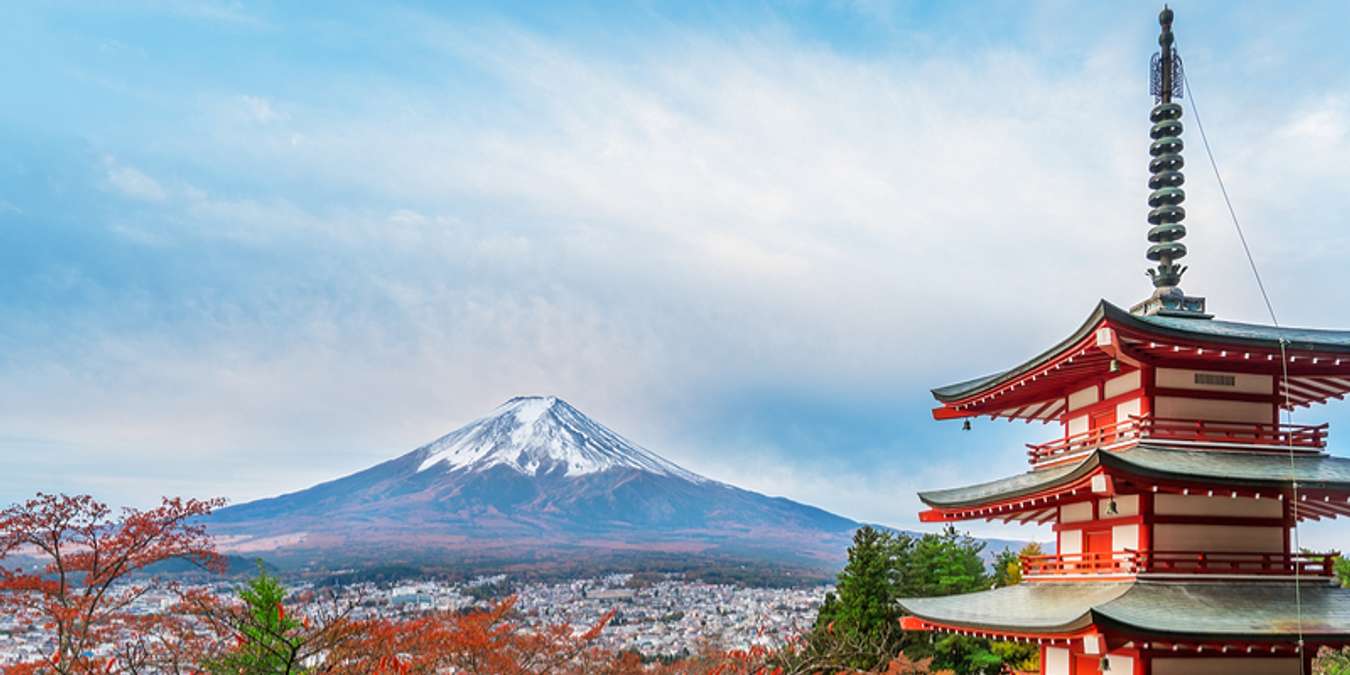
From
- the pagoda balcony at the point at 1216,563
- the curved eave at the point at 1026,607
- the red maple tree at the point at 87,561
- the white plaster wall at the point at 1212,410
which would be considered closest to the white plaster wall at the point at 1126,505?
the pagoda balcony at the point at 1216,563

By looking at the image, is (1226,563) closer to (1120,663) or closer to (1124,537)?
(1124,537)

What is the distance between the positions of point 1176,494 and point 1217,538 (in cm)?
76

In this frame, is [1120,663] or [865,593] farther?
[865,593]

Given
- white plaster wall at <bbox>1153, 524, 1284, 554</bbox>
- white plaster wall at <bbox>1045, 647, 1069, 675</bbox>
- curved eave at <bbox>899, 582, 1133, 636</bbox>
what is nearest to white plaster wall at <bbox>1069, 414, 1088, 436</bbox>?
white plaster wall at <bbox>1153, 524, 1284, 554</bbox>

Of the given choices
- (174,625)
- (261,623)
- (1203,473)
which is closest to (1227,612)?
(1203,473)

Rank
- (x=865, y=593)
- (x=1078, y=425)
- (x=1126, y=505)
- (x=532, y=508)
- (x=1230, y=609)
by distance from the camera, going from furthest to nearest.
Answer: (x=532, y=508), (x=865, y=593), (x=1078, y=425), (x=1126, y=505), (x=1230, y=609)

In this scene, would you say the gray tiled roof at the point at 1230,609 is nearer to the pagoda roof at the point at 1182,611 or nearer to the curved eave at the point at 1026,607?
the pagoda roof at the point at 1182,611

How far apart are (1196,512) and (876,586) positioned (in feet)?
39.1

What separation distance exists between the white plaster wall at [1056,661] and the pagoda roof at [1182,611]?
68 centimetres

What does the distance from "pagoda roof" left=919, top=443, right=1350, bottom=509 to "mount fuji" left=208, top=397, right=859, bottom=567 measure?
53092 mm

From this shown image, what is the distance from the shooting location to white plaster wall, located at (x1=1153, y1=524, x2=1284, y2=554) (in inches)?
413

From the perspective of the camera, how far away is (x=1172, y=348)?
401 inches

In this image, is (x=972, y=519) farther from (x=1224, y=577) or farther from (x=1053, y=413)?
(x=1224, y=577)

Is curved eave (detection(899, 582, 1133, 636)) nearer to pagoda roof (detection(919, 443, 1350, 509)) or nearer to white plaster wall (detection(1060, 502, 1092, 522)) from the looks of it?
white plaster wall (detection(1060, 502, 1092, 522))
